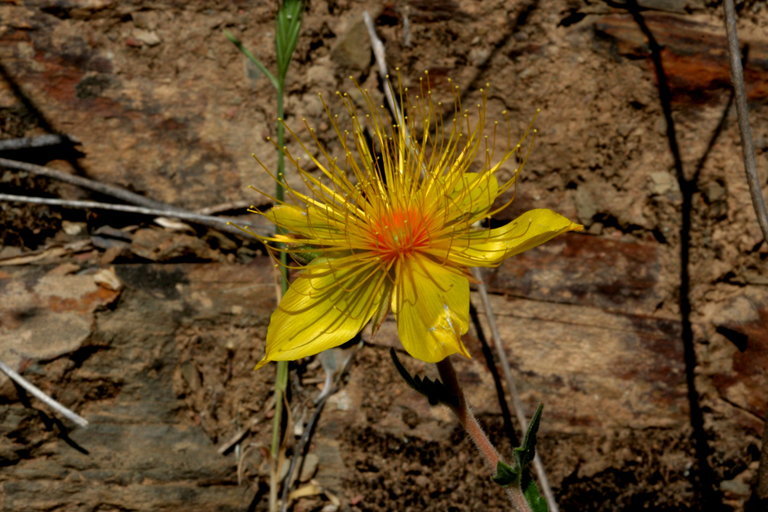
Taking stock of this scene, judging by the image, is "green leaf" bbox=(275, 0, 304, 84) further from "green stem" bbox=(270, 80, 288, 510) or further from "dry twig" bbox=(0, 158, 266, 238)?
"dry twig" bbox=(0, 158, 266, 238)

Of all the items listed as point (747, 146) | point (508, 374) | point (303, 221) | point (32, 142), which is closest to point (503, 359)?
point (508, 374)

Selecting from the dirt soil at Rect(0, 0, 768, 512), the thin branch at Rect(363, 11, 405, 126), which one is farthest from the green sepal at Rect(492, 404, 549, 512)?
the thin branch at Rect(363, 11, 405, 126)

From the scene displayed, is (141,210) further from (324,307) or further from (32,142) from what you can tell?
(324,307)

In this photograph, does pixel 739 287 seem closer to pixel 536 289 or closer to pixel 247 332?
pixel 536 289

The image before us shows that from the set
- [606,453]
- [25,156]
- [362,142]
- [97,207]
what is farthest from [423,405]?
[25,156]

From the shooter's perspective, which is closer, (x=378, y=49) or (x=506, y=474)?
(x=506, y=474)

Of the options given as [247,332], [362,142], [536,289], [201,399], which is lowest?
[201,399]

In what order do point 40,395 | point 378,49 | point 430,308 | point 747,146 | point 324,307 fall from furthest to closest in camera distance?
point 378,49, point 40,395, point 747,146, point 324,307, point 430,308

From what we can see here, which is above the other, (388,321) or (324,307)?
(324,307)
